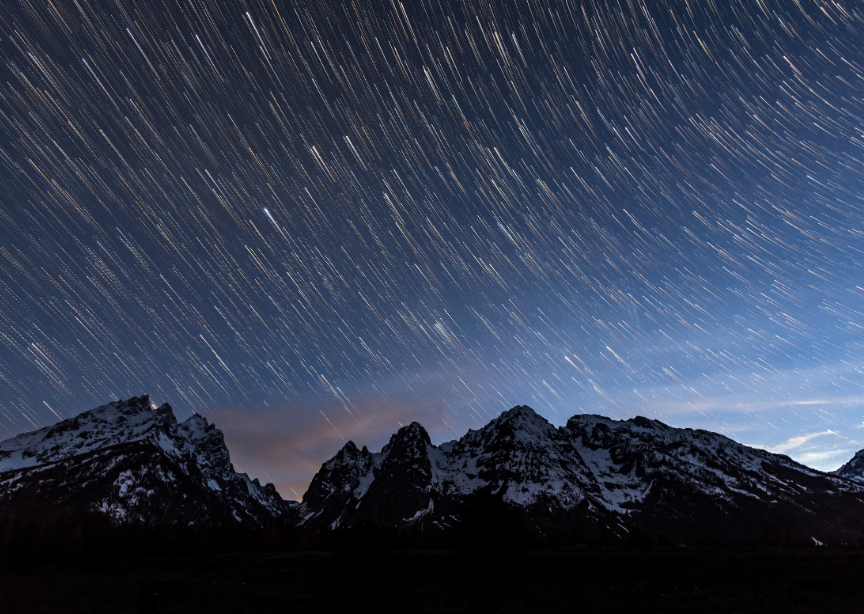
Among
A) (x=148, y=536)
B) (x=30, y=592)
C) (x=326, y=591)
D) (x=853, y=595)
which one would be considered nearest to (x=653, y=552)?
(x=853, y=595)

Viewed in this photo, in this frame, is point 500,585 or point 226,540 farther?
point 226,540

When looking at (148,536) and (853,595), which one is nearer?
(853,595)

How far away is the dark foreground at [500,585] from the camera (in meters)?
36.8

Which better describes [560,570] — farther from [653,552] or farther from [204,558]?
[204,558]

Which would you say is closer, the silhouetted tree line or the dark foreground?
the dark foreground

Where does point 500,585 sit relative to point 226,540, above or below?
below

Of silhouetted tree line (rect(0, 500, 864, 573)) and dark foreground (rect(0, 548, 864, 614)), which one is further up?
silhouetted tree line (rect(0, 500, 864, 573))

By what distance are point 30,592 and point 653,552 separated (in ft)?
266

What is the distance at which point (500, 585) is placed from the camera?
53.8 metres

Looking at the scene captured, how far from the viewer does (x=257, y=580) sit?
62531mm

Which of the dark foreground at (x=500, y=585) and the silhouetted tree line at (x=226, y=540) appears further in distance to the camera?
the silhouetted tree line at (x=226, y=540)

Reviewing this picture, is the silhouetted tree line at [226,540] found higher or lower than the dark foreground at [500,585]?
higher

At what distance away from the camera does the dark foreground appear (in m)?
36.8

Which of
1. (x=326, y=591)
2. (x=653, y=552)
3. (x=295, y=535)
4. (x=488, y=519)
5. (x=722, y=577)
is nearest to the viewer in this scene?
(x=326, y=591)
